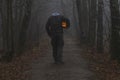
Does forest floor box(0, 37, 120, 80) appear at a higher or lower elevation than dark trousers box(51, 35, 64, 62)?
lower

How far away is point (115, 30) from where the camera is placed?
612 inches

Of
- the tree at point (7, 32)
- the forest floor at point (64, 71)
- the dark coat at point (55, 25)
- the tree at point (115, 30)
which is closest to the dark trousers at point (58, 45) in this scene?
the dark coat at point (55, 25)

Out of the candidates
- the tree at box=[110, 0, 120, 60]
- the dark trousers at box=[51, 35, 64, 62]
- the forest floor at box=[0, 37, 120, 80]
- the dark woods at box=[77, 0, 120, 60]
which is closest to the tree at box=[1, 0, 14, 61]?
the forest floor at box=[0, 37, 120, 80]

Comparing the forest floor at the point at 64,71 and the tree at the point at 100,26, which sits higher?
the tree at the point at 100,26

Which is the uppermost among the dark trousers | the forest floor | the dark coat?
the dark coat

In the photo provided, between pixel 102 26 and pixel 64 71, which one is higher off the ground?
pixel 102 26

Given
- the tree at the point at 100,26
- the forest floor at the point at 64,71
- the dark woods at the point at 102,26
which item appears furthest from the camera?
the tree at the point at 100,26

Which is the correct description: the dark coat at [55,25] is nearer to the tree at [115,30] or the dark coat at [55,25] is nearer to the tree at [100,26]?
the tree at [115,30]

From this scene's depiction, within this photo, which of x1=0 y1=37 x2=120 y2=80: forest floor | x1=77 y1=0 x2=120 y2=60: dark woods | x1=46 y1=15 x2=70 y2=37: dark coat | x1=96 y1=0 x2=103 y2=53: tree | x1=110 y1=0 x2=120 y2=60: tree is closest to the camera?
x1=0 y1=37 x2=120 y2=80: forest floor

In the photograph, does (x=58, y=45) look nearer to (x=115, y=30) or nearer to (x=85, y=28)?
(x=115, y=30)

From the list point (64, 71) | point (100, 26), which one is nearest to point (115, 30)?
point (64, 71)

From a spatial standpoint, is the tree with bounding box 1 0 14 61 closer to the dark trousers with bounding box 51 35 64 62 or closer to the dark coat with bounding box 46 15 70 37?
the dark coat with bounding box 46 15 70 37

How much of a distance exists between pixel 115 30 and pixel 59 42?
2240 millimetres

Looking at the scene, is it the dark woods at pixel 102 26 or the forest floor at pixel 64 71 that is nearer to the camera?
the forest floor at pixel 64 71
